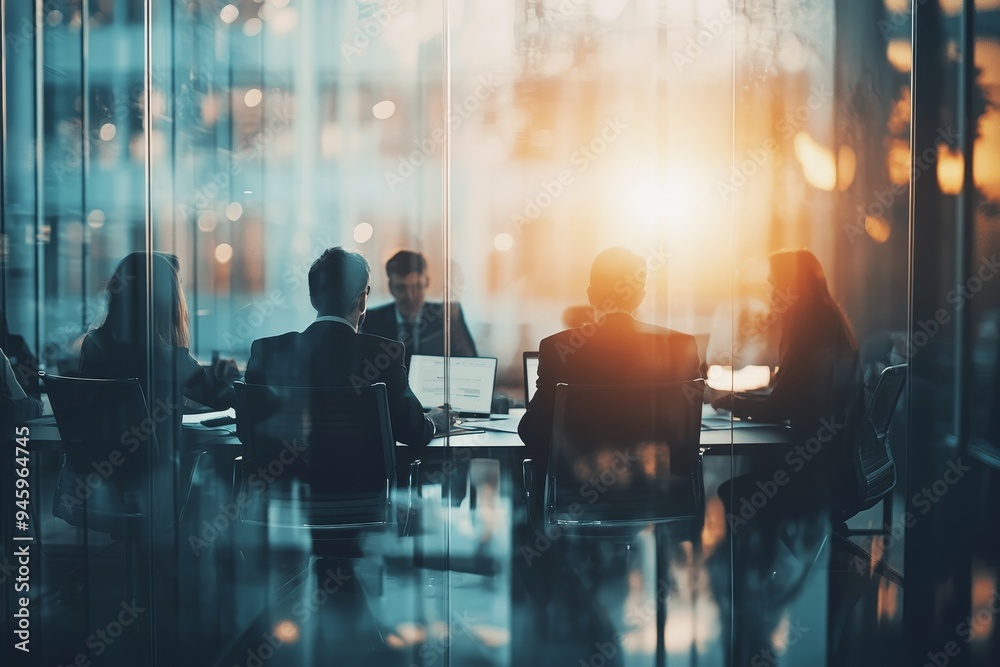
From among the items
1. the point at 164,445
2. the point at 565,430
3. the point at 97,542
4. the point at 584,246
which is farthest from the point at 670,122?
the point at 97,542

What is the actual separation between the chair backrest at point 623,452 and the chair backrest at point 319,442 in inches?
23.7

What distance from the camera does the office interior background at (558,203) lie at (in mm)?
2557

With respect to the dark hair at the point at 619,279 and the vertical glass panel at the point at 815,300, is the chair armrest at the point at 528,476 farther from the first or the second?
the vertical glass panel at the point at 815,300

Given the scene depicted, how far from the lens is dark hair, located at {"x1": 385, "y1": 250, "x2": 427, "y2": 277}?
2588mm

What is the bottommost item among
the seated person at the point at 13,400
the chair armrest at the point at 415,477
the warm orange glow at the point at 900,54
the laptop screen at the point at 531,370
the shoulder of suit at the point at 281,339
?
the chair armrest at the point at 415,477

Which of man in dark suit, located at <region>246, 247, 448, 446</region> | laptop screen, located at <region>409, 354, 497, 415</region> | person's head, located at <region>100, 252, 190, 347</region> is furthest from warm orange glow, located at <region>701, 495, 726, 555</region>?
person's head, located at <region>100, 252, 190, 347</region>

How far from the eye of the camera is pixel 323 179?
2617mm

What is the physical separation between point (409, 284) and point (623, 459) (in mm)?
998

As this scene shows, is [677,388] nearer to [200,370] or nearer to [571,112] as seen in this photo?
[571,112]

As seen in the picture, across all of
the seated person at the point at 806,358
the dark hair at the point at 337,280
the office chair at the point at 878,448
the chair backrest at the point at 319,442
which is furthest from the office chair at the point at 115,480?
the office chair at the point at 878,448

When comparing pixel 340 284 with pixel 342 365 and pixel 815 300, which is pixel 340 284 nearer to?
pixel 342 365

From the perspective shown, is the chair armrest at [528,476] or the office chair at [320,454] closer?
the office chair at [320,454]

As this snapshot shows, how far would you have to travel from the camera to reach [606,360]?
2492mm

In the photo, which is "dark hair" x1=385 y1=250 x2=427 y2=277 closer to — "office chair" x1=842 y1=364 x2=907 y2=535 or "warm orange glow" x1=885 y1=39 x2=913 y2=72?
"office chair" x1=842 y1=364 x2=907 y2=535
